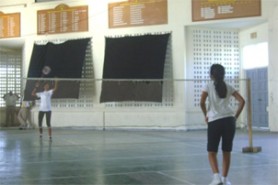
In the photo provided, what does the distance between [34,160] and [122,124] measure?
1104 cm

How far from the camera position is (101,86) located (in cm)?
2150

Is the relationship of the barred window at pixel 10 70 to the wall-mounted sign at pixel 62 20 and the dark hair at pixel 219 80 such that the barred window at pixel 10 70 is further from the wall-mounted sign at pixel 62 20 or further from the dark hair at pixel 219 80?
the dark hair at pixel 219 80

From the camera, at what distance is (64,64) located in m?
21.8

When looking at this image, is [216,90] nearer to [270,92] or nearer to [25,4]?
[270,92]

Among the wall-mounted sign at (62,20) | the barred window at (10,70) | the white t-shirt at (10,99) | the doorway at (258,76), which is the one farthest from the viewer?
the barred window at (10,70)

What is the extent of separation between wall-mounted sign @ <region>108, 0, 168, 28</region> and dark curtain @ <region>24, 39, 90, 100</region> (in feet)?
6.40

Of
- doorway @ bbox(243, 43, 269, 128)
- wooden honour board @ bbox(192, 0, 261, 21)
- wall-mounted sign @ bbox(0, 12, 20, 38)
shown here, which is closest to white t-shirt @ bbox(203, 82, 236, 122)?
wooden honour board @ bbox(192, 0, 261, 21)

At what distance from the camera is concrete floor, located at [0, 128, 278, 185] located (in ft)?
26.2

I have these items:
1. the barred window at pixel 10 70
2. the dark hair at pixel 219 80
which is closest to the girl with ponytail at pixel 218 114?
the dark hair at pixel 219 80

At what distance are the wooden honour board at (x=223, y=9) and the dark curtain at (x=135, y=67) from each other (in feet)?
6.18

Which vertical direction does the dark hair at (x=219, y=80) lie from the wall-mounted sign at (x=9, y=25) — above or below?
below

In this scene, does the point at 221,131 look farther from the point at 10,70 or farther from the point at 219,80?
the point at 10,70

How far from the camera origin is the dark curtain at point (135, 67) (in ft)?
66.2

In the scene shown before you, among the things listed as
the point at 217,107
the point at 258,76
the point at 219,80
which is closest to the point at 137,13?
the point at 258,76
